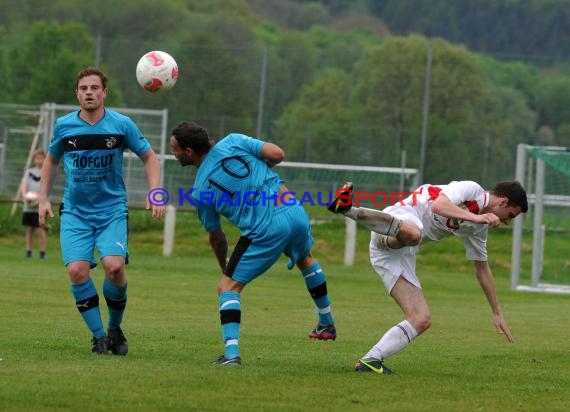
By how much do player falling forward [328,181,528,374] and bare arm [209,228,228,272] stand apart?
1199 mm

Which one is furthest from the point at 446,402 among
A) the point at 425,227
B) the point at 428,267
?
the point at 428,267

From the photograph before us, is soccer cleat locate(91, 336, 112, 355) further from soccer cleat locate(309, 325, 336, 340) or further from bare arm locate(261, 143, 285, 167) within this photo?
bare arm locate(261, 143, 285, 167)

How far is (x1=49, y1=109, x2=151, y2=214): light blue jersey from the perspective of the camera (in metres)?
9.93

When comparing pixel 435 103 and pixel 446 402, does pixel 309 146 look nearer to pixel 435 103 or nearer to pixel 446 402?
pixel 435 103

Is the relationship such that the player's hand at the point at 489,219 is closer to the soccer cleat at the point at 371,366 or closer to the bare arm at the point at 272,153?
the soccer cleat at the point at 371,366

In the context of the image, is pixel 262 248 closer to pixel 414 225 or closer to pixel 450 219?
pixel 414 225

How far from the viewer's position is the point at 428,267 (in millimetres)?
30406

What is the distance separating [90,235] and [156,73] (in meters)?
2.44

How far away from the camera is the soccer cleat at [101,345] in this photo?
33.2ft

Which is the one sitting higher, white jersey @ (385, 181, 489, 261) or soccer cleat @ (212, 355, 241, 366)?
white jersey @ (385, 181, 489, 261)

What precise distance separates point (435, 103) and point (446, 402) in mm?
29700

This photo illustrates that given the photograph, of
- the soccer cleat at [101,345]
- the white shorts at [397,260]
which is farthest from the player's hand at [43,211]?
the white shorts at [397,260]

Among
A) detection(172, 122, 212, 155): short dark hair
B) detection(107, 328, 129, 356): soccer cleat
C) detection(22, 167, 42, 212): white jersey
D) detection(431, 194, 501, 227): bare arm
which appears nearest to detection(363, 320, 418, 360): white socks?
detection(431, 194, 501, 227): bare arm

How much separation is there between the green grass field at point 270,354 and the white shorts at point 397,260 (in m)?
0.76
